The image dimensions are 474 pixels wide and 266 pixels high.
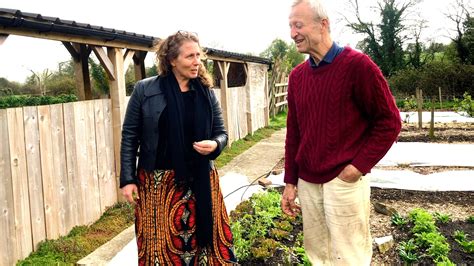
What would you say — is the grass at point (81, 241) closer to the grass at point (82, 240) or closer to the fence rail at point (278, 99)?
the grass at point (82, 240)

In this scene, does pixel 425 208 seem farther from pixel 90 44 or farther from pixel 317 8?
pixel 90 44

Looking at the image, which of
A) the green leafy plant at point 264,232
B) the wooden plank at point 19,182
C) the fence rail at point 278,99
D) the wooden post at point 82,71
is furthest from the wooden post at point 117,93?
the fence rail at point 278,99

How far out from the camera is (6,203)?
11.6ft

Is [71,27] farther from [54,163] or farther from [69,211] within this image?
[69,211]

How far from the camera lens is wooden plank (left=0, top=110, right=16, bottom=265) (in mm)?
3470

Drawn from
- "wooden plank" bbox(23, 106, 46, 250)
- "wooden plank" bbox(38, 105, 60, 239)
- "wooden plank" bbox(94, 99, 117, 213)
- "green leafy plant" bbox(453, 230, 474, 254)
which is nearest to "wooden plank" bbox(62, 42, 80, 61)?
"wooden plank" bbox(94, 99, 117, 213)

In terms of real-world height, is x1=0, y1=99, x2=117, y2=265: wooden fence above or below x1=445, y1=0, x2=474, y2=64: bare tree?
below

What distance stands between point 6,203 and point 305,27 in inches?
115

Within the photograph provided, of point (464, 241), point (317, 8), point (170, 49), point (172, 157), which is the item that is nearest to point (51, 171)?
point (172, 157)

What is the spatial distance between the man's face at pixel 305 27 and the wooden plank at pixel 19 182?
2707 millimetres

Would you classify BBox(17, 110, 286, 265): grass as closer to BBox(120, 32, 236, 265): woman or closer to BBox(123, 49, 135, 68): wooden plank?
BBox(120, 32, 236, 265): woman

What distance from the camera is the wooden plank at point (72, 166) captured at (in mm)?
4500

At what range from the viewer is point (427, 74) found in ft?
81.5

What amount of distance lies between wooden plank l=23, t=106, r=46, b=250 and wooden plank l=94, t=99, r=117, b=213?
1.17 meters
